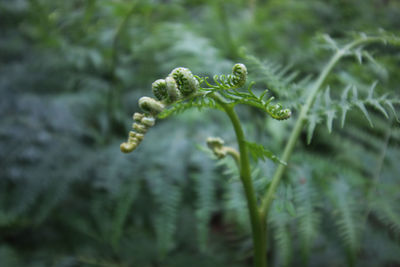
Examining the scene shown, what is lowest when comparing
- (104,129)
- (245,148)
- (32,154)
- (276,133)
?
(245,148)

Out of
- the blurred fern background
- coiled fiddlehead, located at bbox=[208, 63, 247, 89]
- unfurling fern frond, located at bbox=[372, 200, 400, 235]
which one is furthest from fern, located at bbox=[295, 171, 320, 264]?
coiled fiddlehead, located at bbox=[208, 63, 247, 89]

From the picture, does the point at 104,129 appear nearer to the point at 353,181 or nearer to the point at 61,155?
the point at 61,155

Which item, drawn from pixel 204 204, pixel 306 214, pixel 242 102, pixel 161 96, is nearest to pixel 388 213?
pixel 306 214

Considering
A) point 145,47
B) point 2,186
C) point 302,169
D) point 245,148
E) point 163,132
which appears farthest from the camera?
point 145,47

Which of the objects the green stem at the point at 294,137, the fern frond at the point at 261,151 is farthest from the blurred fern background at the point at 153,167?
the fern frond at the point at 261,151

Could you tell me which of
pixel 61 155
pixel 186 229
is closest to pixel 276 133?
pixel 186 229

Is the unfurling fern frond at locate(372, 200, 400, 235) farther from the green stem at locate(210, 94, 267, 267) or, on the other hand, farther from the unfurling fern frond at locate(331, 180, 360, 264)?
the green stem at locate(210, 94, 267, 267)
